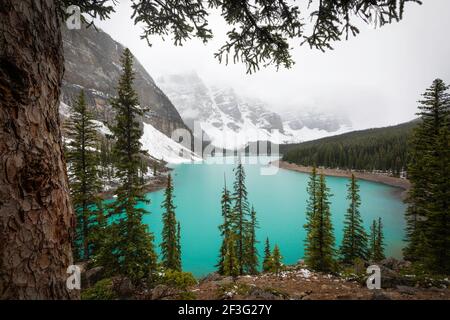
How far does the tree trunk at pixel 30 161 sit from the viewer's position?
4.91 ft

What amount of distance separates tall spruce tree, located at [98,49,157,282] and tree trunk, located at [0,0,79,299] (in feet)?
27.2

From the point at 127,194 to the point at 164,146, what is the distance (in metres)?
157

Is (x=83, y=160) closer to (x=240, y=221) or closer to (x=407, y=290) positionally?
(x=240, y=221)

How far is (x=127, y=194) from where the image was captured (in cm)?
990

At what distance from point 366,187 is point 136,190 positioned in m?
71.9

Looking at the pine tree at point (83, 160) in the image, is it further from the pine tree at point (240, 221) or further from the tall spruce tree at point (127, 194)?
the pine tree at point (240, 221)

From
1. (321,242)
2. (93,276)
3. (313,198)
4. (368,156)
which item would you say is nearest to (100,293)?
(93,276)

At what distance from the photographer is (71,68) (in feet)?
478

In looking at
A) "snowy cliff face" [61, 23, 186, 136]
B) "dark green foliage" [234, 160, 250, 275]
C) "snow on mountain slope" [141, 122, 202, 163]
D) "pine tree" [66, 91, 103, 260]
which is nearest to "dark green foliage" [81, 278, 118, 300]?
"pine tree" [66, 91, 103, 260]

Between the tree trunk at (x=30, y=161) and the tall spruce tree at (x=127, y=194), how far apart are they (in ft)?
27.2

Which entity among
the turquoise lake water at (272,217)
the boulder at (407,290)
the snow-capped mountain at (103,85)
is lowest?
the turquoise lake water at (272,217)

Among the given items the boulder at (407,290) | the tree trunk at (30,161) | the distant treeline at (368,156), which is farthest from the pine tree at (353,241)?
the distant treeline at (368,156)

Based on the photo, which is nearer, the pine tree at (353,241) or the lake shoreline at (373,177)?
the pine tree at (353,241)

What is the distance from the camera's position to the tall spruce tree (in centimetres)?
965
